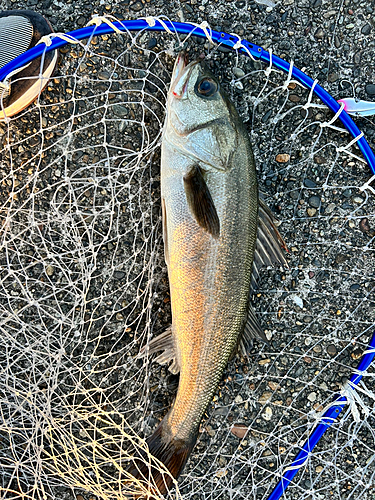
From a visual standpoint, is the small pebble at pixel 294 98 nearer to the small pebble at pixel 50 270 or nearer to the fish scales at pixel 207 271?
the fish scales at pixel 207 271

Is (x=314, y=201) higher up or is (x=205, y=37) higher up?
(x=205, y=37)

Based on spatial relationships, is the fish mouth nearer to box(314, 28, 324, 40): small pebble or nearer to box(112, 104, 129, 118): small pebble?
box(112, 104, 129, 118): small pebble

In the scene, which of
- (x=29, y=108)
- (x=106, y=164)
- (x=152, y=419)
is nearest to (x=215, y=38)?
(x=106, y=164)

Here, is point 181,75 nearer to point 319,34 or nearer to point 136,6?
point 136,6

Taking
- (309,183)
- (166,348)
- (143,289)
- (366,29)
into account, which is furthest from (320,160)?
(166,348)

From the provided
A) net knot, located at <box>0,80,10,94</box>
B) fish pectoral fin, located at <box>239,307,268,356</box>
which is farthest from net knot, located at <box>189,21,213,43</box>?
fish pectoral fin, located at <box>239,307,268,356</box>

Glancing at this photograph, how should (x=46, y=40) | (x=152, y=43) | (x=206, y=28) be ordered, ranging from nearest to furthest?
(x=46, y=40), (x=206, y=28), (x=152, y=43)

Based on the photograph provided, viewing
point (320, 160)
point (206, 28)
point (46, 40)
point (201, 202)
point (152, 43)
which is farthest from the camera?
point (320, 160)
